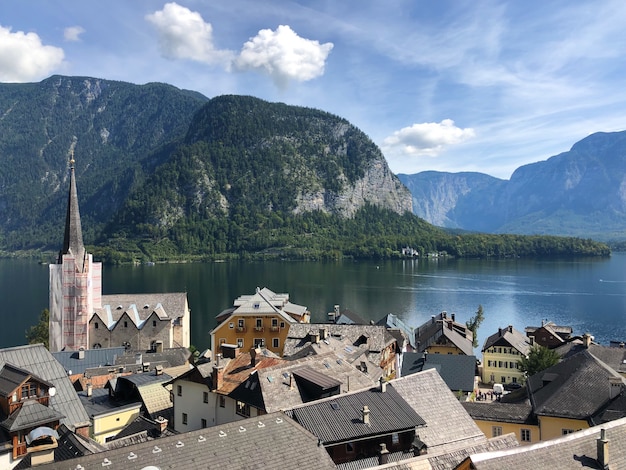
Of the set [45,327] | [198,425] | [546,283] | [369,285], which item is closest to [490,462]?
[198,425]

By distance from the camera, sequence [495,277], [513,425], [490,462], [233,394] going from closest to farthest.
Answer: [490,462] → [233,394] → [513,425] → [495,277]

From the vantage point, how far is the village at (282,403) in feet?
50.5

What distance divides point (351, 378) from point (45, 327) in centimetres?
5376

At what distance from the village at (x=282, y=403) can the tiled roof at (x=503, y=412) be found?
9cm

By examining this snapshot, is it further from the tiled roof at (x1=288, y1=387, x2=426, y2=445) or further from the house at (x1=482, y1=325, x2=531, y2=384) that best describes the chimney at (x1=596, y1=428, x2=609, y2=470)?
the house at (x1=482, y1=325, x2=531, y2=384)

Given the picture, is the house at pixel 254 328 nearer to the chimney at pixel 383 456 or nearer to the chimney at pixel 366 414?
the chimney at pixel 366 414

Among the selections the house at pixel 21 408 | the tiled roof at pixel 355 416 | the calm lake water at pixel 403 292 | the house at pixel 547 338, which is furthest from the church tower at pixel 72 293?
the house at pixel 547 338

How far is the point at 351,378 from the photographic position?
29.0 m

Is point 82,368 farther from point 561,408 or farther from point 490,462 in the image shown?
point 490,462

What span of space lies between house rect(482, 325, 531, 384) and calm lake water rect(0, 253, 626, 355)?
26.7m

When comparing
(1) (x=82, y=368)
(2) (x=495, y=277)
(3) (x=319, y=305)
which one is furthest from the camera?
(2) (x=495, y=277)

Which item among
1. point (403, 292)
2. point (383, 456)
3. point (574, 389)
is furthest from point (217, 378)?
point (403, 292)

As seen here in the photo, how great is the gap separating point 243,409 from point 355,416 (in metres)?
7.17

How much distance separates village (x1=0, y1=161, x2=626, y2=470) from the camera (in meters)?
15.4
